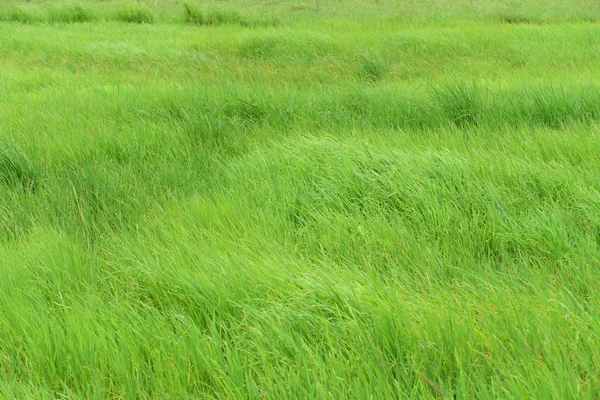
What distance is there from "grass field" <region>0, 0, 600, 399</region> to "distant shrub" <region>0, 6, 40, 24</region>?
9.80 m

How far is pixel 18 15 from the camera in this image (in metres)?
13.2

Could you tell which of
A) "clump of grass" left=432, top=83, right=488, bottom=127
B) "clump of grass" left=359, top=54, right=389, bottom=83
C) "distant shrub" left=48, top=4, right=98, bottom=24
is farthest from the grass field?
"distant shrub" left=48, top=4, right=98, bottom=24

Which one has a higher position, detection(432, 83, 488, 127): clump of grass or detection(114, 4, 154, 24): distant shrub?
detection(114, 4, 154, 24): distant shrub

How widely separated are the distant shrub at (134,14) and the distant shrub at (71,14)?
2.10 feet

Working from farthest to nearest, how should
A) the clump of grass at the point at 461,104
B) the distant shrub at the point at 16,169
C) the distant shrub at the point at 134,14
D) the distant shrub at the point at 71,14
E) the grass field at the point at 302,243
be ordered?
the distant shrub at the point at 134,14 → the distant shrub at the point at 71,14 → the clump of grass at the point at 461,104 → the distant shrub at the point at 16,169 → the grass field at the point at 302,243

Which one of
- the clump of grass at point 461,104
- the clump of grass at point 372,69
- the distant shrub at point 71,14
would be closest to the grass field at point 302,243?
the clump of grass at point 461,104

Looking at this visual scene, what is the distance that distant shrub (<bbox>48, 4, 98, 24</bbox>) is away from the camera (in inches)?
520

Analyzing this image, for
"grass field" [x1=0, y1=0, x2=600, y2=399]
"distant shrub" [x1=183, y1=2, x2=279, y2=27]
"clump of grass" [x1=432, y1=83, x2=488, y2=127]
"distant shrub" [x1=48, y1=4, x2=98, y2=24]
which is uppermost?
"distant shrub" [x1=48, y1=4, x2=98, y2=24]

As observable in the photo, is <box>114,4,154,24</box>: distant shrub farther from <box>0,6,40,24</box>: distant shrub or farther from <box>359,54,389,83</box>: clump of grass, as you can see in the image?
<box>359,54,389,83</box>: clump of grass

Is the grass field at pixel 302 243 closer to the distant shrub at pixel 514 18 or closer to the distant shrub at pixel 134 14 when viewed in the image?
the distant shrub at pixel 514 18

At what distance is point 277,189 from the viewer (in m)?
2.46

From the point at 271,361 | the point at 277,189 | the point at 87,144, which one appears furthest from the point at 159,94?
the point at 271,361

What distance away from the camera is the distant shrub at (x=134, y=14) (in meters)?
13.4

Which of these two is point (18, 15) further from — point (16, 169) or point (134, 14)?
point (16, 169)
